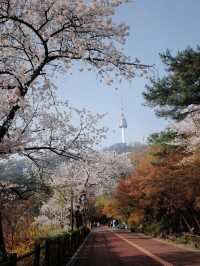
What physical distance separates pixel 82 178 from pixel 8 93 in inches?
1218

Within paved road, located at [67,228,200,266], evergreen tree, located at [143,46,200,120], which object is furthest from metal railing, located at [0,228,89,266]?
evergreen tree, located at [143,46,200,120]

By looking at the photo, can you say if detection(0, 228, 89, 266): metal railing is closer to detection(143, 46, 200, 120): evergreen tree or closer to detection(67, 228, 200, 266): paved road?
detection(67, 228, 200, 266): paved road

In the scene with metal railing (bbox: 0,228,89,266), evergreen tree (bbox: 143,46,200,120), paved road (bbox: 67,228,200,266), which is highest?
evergreen tree (bbox: 143,46,200,120)

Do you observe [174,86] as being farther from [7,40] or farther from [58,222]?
[58,222]

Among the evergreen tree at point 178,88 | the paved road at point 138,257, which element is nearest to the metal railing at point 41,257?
the paved road at point 138,257

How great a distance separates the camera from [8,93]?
1279 centimetres

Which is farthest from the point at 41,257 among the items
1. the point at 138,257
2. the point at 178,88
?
the point at 178,88

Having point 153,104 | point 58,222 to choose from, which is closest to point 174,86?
point 153,104

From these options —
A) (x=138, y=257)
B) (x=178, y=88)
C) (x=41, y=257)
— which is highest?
(x=178, y=88)

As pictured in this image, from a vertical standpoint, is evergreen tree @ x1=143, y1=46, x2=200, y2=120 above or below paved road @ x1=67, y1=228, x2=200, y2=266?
above

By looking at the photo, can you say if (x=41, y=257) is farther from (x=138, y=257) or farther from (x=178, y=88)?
(x=178, y=88)

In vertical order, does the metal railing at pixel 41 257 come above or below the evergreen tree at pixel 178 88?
below

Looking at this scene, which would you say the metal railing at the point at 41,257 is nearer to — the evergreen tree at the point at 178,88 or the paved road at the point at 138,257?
the paved road at the point at 138,257

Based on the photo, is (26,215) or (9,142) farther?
(26,215)
